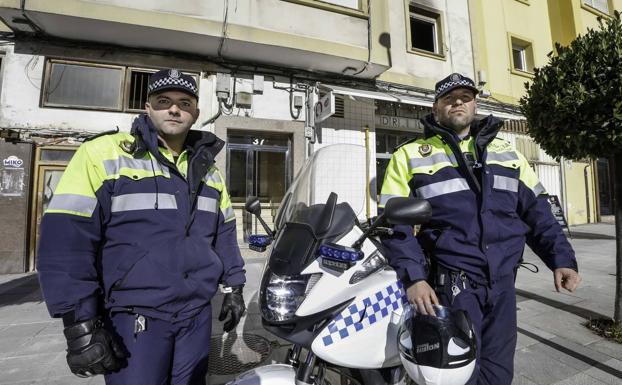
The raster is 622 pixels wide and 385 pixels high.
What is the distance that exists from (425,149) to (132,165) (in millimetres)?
1741

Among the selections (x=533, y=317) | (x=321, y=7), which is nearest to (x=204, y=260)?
(x=533, y=317)

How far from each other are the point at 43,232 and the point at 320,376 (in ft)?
4.53

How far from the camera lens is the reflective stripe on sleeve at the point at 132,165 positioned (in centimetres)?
156

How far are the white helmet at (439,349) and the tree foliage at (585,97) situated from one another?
3192mm

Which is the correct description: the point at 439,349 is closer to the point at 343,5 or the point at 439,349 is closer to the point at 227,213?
the point at 227,213

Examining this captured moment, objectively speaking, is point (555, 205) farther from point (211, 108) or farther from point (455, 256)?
point (211, 108)

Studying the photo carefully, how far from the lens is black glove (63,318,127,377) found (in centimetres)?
132

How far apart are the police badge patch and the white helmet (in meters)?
1.03

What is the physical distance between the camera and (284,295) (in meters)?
1.36

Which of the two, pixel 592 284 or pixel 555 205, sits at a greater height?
pixel 555 205

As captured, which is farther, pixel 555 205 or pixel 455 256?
pixel 555 205

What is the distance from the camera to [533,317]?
3.86 metres

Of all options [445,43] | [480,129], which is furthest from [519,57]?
[480,129]

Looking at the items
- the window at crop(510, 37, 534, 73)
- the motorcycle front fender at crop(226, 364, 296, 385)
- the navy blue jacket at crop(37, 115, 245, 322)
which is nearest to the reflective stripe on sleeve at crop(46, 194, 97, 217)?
the navy blue jacket at crop(37, 115, 245, 322)
